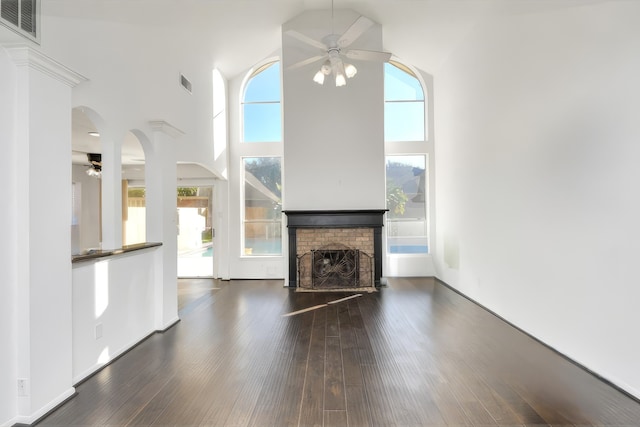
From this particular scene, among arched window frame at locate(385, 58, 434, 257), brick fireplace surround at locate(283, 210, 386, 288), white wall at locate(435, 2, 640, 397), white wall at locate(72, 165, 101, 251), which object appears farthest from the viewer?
white wall at locate(72, 165, 101, 251)

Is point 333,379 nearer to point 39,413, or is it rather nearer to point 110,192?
point 39,413

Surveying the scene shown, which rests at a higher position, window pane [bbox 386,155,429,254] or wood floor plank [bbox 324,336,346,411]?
window pane [bbox 386,155,429,254]

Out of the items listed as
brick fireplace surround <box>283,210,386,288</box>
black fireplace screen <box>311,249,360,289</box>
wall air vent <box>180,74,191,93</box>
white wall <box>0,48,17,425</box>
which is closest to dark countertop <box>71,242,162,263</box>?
white wall <box>0,48,17,425</box>

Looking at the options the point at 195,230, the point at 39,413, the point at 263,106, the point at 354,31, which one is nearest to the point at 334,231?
the point at 195,230

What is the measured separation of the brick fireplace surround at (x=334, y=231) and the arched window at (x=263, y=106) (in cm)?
191

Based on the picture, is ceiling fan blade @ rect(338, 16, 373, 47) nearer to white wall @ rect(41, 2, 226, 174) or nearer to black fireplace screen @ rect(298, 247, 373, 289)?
white wall @ rect(41, 2, 226, 174)

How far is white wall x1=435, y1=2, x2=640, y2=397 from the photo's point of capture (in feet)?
7.57

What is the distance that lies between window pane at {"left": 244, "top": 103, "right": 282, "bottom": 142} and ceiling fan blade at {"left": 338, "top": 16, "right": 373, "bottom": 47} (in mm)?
2988

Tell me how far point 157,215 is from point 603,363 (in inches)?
165

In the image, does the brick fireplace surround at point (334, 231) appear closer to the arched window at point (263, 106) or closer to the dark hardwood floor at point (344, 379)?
the dark hardwood floor at point (344, 379)

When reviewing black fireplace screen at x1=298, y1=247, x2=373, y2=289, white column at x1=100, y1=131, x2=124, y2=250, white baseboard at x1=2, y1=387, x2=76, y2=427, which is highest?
white column at x1=100, y1=131, x2=124, y2=250

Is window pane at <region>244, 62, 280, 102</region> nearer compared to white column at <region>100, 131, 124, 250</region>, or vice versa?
white column at <region>100, 131, 124, 250</region>

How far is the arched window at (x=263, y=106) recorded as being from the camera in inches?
258

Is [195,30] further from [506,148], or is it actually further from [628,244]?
[628,244]
